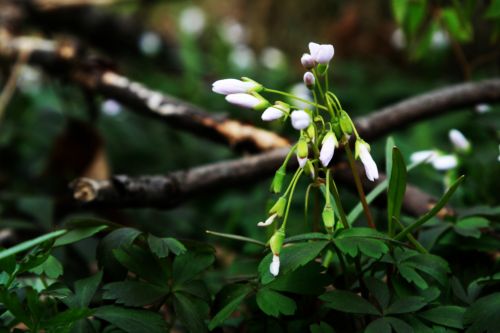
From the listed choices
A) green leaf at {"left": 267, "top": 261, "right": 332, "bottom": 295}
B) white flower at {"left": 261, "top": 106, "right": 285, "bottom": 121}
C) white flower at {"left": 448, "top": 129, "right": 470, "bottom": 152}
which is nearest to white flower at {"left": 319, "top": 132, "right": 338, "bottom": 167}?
white flower at {"left": 261, "top": 106, "right": 285, "bottom": 121}

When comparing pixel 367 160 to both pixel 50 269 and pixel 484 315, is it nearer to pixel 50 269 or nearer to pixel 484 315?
pixel 484 315

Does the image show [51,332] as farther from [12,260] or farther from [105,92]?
[105,92]

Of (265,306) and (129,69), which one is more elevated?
(265,306)

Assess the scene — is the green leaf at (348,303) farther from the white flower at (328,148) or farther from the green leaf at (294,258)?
the white flower at (328,148)

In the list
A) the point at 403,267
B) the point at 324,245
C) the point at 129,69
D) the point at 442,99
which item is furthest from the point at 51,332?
the point at 129,69

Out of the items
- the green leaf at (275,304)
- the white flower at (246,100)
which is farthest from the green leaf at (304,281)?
the white flower at (246,100)

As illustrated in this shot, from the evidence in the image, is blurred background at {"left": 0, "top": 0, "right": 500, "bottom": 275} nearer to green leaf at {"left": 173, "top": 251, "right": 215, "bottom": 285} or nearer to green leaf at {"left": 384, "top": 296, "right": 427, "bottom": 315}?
green leaf at {"left": 173, "top": 251, "right": 215, "bottom": 285}
